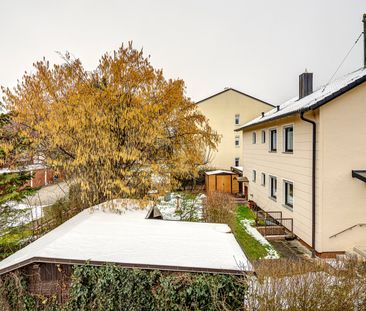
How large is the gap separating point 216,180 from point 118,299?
57.9 feet

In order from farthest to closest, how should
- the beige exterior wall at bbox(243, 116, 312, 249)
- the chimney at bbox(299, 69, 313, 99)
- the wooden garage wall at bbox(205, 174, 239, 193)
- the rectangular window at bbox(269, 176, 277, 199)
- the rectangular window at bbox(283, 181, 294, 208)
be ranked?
the wooden garage wall at bbox(205, 174, 239, 193)
the chimney at bbox(299, 69, 313, 99)
the rectangular window at bbox(269, 176, 277, 199)
the rectangular window at bbox(283, 181, 294, 208)
the beige exterior wall at bbox(243, 116, 312, 249)

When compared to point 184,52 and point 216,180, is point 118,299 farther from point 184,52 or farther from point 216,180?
point 184,52

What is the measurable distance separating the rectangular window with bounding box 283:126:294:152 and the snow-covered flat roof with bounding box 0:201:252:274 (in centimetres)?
647

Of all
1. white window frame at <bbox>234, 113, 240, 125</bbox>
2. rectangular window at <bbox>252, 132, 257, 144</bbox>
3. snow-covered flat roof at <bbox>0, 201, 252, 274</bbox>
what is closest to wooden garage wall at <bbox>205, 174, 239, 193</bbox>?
rectangular window at <bbox>252, 132, 257, 144</bbox>

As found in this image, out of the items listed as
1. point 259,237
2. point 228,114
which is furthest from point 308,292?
point 228,114

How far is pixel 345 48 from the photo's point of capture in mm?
20797

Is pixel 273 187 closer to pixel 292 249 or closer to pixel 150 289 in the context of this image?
pixel 292 249

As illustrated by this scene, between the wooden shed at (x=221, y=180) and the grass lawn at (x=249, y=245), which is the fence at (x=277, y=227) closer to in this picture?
the grass lawn at (x=249, y=245)

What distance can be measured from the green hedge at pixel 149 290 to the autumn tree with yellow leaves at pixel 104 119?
3.68 m

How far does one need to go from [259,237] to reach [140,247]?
7.22 m

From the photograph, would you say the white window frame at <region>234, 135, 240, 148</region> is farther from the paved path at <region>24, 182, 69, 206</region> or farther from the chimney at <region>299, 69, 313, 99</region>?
the paved path at <region>24, 182, 69, 206</region>

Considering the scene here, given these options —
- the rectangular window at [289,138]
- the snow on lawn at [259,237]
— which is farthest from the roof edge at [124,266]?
the rectangular window at [289,138]

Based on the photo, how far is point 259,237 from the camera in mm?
11008

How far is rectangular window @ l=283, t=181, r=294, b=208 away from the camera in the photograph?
1161cm
